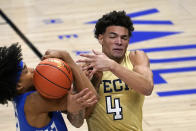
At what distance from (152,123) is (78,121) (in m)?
2.33

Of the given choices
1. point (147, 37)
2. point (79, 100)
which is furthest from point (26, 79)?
point (147, 37)

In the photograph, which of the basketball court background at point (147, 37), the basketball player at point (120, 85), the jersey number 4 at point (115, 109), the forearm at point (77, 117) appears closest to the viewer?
the forearm at point (77, 117)

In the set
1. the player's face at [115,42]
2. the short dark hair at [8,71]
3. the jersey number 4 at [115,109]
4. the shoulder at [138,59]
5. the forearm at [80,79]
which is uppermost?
the short dark hair at [8,71]

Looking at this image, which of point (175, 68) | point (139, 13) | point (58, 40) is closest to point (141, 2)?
point (139, 13)

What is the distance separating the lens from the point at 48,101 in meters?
3.54

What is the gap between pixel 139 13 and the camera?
32.0 ft

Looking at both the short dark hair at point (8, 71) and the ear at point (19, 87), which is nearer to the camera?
the short dark hair at point (8, 71)

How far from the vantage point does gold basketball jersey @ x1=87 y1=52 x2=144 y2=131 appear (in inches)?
169

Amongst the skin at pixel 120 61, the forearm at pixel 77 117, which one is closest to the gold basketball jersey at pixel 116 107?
the skin at pixel 120 61

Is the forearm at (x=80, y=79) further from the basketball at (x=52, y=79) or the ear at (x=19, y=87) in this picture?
the ear at (x=19, y=87)

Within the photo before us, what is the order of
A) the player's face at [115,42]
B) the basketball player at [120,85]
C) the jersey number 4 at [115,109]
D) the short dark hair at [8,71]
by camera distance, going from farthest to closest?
the player's face at [115,42]
the jersey number 4 at [115,109]
the basketball player at [120,85]
the short dark hair at [8,71]

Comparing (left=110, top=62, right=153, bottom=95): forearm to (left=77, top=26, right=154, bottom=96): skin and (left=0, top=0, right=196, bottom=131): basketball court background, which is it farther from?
(left=0, top=0, right=196, bottom=131): basketball court background

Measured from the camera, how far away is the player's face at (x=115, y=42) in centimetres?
440

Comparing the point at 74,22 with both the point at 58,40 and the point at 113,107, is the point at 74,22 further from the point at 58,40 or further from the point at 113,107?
the point at 113,107
